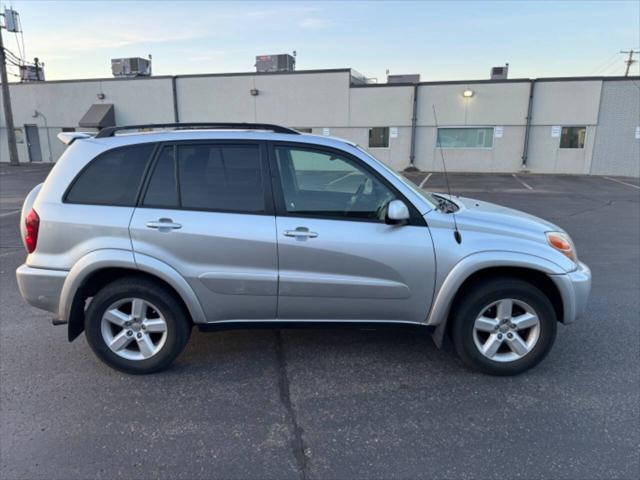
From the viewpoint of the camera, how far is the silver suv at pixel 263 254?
10.9 ft

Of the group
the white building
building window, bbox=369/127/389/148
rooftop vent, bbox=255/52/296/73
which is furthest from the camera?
rooftop vent, bbox=255/52/296/73

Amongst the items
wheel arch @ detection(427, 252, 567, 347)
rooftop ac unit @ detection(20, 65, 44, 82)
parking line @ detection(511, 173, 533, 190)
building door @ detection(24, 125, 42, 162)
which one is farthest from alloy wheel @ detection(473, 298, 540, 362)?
rooftop ac unit @ detection(20, 65, 44, 82)

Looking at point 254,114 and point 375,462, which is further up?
point 254,114

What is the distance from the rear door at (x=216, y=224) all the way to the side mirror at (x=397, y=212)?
85 centimetres

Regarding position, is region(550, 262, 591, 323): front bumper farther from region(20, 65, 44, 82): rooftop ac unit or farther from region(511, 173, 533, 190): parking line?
region(20, 65, 44, 82): rooftop ac unit

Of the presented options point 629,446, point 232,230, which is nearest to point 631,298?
point 629,446

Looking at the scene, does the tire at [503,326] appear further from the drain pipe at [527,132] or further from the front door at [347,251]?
the drain pipe at [527,132]

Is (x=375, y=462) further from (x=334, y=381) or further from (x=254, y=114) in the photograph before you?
(x=254, y=114)

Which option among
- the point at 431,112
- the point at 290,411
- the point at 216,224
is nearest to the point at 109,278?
the point at 216,224

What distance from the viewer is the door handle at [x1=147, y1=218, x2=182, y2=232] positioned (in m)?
3.31

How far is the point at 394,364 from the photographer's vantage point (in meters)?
3.73

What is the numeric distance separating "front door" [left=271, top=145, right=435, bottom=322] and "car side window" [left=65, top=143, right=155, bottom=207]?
40.1 inches

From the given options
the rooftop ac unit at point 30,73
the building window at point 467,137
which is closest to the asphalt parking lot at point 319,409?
the building window at point 467,137

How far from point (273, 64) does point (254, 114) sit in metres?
2.98
